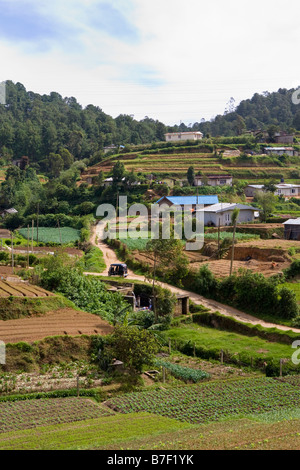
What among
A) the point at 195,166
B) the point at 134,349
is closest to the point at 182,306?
the point at 134,349

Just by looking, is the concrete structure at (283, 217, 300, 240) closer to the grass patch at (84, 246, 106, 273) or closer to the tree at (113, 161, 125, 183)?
the grass patch at (84, 246, 106, 273)

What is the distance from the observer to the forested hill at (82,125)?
86.6 meters

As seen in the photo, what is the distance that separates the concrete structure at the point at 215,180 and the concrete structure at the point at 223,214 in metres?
13.3

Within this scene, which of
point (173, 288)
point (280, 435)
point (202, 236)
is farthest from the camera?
point (202, 236)

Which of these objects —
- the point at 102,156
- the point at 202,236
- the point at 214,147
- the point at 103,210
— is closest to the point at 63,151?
the point at 102,156

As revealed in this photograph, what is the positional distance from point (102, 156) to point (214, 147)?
53.4ft

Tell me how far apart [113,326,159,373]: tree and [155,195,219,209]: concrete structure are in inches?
1233

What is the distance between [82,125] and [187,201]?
63089 millimetres

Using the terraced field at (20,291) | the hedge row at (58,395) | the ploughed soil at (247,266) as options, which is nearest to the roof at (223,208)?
the ploughed soil at (247,266)

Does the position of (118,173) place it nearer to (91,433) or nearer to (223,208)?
(223,208)

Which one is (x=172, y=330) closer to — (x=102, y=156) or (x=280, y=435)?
(x=280, y=435)

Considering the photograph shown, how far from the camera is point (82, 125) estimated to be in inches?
4205

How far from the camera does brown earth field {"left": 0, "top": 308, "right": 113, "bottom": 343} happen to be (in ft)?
58.7

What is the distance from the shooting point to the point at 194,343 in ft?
66.1
